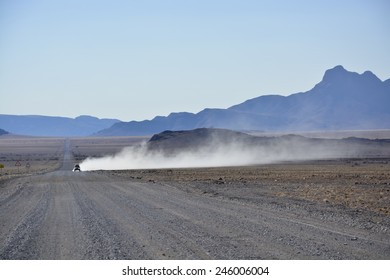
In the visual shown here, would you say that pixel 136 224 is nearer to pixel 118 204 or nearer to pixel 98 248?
pixel 98 248

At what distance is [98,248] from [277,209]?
387 inches

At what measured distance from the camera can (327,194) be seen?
2734 centimetres

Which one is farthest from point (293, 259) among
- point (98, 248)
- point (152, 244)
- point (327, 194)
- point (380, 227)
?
point (327, 194)

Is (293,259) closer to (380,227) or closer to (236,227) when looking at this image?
(236,227)

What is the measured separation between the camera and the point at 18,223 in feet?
57.7

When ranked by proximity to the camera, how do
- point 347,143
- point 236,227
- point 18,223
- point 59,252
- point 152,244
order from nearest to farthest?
1. point 59,252
2. point 152,244
3. point 236,227
4. point 18,223
5. point 347,143

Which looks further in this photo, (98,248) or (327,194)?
(327,194)

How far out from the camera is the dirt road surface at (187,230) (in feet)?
39.3

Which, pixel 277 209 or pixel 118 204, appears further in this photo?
pixel 118 204

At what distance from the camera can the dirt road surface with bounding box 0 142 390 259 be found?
1198cm

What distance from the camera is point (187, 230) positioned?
50.1 ft

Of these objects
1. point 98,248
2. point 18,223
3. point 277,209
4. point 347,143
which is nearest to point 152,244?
point 98,248
